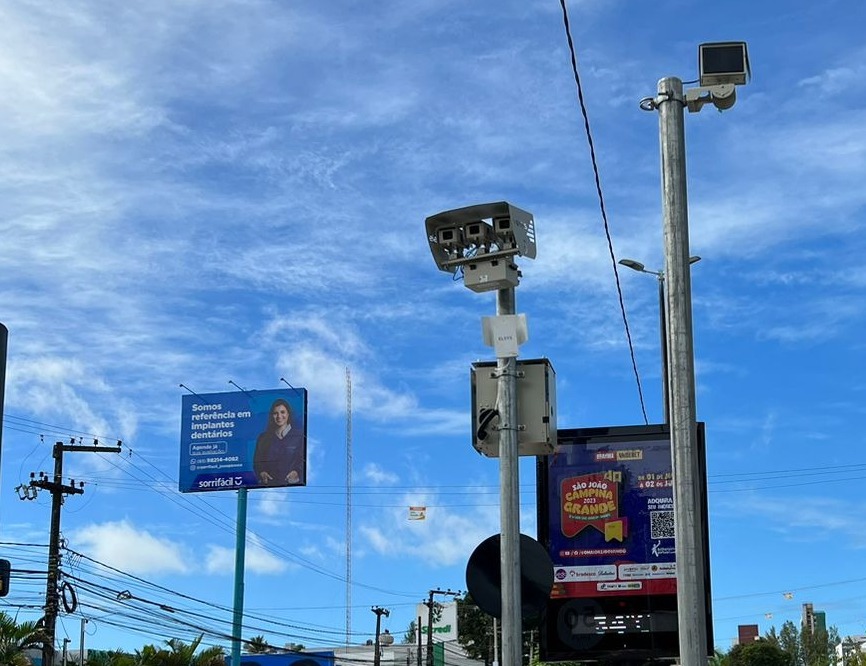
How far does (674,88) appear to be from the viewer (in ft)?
30.5

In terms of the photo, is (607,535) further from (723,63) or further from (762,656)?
(762,656)

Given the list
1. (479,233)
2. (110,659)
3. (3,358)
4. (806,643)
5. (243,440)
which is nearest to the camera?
(3,358)

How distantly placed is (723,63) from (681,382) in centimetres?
231

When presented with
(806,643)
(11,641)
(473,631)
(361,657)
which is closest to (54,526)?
(11,641)

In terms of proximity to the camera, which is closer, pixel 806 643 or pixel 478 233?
pixel 478 233

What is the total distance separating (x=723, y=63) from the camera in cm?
912

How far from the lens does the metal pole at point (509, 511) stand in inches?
292

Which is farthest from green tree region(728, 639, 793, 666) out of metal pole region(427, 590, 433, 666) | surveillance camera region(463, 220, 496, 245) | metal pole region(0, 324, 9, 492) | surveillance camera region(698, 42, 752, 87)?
metal pole region(0, 324, 9, 492)

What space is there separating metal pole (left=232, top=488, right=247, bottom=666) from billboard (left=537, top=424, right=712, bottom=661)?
186ft

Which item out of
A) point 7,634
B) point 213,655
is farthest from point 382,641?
point 7,634

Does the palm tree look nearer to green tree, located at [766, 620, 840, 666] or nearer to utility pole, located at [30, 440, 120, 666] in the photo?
utility pole, located at [30, 440, 120, 666]

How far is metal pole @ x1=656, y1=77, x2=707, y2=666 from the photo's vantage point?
8.16m

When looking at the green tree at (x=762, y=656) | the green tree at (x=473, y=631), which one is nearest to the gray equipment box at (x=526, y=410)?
the green tree at (x=762, y=656)

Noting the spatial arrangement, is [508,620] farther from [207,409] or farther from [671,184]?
[207,409]
